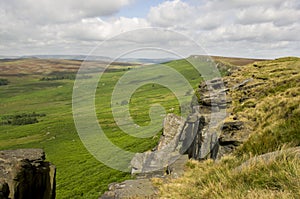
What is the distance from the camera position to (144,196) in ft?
41.3

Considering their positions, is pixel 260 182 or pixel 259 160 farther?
pixel 259 160

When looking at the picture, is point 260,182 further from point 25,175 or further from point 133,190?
point 25,175

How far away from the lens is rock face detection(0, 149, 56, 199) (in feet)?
35.6

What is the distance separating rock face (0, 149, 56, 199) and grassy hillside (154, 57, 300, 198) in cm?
558

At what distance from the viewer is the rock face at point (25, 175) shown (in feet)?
35.6

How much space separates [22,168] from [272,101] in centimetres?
1795

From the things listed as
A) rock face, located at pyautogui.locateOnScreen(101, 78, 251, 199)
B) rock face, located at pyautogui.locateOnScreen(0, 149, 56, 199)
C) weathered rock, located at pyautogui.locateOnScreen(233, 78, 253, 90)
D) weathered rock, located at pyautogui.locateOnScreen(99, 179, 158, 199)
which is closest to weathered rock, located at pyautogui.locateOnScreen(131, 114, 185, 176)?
rock face, located at pyautogui.locateOnScreen(101, 78, 251, 199)

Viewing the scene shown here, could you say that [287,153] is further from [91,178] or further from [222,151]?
[91,178]

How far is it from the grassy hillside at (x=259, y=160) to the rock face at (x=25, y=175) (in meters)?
5.58

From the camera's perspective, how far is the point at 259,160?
918 centimetres

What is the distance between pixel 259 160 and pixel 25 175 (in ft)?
30.9

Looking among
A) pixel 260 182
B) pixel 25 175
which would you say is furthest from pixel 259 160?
pixel 25 175

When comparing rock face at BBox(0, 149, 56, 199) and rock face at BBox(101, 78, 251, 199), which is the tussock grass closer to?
rock face at BBox(101, 78, 251, 199)

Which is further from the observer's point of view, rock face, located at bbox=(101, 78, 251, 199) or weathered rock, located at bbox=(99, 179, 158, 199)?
rock face, located at bbox=(101, 78, 251, 199)
